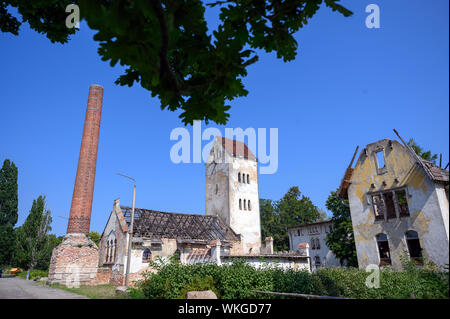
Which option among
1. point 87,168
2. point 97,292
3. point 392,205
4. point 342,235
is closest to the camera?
point 392,205

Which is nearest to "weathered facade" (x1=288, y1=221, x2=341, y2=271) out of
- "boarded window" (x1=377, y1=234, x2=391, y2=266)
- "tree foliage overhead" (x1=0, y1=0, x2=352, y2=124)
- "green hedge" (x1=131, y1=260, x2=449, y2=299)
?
"boarded window" (x1=377, y1=234, x2=391, y2=266)

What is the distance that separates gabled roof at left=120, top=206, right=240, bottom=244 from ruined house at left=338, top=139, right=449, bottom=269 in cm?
1681

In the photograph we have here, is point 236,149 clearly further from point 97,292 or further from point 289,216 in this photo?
point 289,216

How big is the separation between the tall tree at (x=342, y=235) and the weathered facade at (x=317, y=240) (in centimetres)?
1387

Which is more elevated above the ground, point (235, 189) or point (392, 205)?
point (235, 189)

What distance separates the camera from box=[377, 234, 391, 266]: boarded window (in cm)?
1566

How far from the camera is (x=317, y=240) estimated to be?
131 ft

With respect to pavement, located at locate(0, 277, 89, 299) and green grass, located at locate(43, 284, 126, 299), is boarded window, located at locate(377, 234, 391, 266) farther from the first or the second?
pavement, located at locate(0, 277, 89, 299)

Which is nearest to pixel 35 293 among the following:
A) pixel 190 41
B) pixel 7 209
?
pixel 190 41

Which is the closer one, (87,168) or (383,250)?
(383,250)

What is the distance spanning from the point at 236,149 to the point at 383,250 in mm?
26203

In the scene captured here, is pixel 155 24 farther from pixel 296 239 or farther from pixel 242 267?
pixel 296 239
